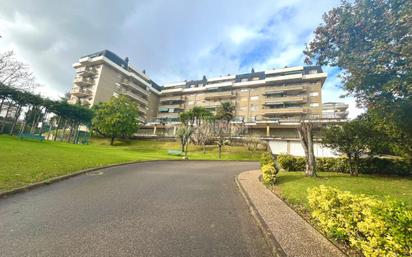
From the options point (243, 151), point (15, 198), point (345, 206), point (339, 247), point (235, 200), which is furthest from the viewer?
point (243, 151)

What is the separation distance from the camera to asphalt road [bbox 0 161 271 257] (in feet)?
12.9

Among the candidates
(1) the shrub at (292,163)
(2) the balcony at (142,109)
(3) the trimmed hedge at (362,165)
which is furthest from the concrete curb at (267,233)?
(2) the balcony at (142,109)

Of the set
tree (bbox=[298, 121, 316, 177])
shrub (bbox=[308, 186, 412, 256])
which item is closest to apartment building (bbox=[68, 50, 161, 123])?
tree (bbox=[298, 121, 316, 177])

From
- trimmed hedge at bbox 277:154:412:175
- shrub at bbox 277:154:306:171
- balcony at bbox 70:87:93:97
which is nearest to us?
trimmed hedge at bbox 277:154:412:175

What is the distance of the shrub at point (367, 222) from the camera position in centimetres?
306

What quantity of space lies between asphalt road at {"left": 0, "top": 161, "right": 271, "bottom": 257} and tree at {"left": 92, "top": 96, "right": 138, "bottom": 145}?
4050cm

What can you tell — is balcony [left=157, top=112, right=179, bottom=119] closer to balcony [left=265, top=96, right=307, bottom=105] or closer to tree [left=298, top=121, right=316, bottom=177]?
balcony [left=265, top=96, right=307, bottom=105]

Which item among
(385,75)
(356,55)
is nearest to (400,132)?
(385,75)

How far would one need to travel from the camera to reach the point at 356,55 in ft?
34.3

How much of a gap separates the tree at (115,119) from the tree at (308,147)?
40357 mm

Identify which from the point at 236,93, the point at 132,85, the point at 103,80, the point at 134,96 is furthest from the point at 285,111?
the point at 103,80

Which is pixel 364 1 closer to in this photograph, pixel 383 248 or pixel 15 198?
pixel 383 248

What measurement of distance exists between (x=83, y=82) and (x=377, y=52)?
225 ft

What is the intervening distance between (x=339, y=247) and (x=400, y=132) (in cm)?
1241
